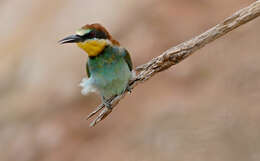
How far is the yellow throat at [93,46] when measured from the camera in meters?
2.72

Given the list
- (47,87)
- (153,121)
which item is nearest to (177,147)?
(153,121)

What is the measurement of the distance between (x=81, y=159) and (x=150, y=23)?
1.43 m

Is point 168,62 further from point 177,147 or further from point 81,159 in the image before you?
point 81,159

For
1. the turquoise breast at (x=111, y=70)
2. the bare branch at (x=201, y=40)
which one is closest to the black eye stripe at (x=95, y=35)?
the turquoise breast at (x=111, y=70)

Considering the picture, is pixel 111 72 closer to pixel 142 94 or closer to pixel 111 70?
pixel 111 70

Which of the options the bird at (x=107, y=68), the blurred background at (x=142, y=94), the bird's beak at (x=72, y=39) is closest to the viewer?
the bird's beak at (x=72, y=39)

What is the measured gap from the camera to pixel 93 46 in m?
2.79

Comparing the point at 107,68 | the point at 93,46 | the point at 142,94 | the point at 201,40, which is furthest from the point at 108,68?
the point at 142,94

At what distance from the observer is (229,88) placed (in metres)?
4.91

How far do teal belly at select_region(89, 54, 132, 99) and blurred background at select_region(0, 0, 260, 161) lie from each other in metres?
1.65

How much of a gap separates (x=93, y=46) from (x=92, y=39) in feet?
0.24

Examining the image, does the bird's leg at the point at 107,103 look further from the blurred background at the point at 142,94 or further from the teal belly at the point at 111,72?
the blurred background at the point at 142,94

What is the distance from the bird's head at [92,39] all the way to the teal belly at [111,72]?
62 millimetres

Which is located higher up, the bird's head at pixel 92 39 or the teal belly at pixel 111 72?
the bird's head at pixel 92 39
